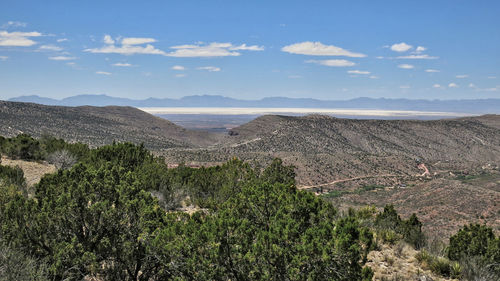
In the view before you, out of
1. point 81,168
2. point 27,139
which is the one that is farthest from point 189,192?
point 27,139

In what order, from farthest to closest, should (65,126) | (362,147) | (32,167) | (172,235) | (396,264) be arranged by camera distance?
(362,147), (65,126), (32,167), (396,264), (172,235)

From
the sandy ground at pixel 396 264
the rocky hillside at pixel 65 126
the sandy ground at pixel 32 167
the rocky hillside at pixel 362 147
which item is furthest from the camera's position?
the rocky hillside at pixel 65 126

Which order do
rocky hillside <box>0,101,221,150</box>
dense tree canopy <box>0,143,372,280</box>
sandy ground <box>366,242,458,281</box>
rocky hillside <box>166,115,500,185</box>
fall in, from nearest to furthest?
1. dense tree canopy <box>0,143,372,280</box>
2. sandy ground <box>366,242,458,281</box>
3. rocky hillside <box>166,115,500,185</box>
4. rocky hillside <box>0,101,221,150</box>

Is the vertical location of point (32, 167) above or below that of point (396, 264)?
below

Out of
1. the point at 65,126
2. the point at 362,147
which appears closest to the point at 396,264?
the point at 362,147

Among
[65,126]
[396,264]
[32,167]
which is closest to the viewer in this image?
[396,264]

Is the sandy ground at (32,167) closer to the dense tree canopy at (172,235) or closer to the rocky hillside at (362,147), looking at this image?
the dense tree canopy at (172,235)

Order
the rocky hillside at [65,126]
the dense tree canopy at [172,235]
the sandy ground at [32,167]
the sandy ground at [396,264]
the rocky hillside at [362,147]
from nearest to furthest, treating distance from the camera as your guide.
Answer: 1. the dense tree canopy at [172,235]
2. the sandy ground at [396,264]
3. the sandy ground at [32,167]
4. the rocky hillside at [362,147]
5. the rocky hillside at [65,126]

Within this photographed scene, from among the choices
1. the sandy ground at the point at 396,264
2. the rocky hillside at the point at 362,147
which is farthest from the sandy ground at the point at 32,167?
A: the rocky hillside at the point at 362,147

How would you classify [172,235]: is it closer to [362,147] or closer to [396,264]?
[396,264]

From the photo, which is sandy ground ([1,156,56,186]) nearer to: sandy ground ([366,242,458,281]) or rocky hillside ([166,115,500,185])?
sandy ground ([366,242,458,281])

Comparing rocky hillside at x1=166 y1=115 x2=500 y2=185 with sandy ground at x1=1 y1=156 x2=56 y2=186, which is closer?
sandy ground at x1=1 y1=156 x2=56 y2=186

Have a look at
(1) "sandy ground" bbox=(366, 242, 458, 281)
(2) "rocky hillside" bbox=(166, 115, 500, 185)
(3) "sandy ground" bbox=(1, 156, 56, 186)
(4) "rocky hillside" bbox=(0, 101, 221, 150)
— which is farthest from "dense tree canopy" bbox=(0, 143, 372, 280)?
(4) "rocky hillside" bbox=(0, 101, 221, 150)

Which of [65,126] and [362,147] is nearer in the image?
[65,126]
